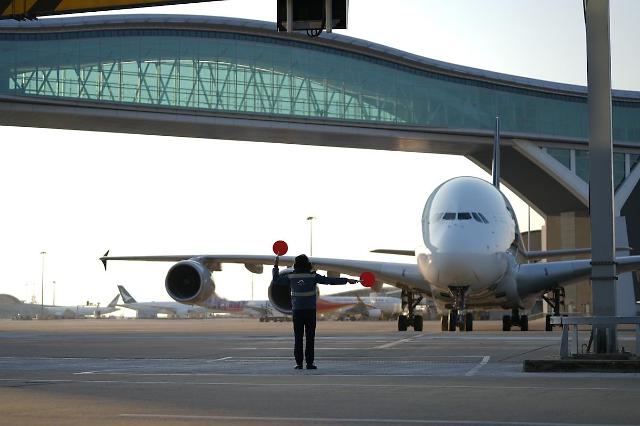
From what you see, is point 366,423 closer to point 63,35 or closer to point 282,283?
point 282,283

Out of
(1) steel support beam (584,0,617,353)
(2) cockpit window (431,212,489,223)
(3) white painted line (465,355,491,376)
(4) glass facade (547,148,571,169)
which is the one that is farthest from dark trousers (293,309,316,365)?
(4) glass facade (547,148,571,169)

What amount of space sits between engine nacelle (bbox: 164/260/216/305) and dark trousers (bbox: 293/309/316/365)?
19.6m

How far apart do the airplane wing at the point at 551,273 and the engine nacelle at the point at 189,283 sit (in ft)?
30.5

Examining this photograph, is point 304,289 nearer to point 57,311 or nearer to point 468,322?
point 468,322

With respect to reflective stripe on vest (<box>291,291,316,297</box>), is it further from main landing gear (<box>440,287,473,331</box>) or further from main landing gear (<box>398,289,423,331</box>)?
main landing gear (<box>398,289,423,331</box>)

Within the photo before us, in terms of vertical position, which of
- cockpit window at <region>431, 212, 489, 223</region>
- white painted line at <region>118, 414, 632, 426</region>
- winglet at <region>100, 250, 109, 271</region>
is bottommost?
white painted line at <region>118, 414, 632, 426</region>

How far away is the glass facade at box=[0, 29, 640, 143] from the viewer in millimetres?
54688

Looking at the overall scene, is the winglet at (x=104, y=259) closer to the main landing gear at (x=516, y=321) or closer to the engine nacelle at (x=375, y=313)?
the main landing gear at (x=516, y=321)

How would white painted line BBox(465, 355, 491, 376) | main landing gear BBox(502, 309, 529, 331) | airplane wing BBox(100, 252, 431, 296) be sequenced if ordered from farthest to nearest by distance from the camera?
main landing gear BBox(502, 309, 529, 331) < airplane wing BBox(100, 252, 431, 296) < white painted line BBox(465, 355, 491, 376)

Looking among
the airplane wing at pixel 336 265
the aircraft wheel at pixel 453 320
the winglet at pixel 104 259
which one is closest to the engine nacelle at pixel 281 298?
the airplane wing at pixel 336 265

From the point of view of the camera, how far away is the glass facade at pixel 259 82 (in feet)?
179

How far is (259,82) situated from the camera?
193 ft

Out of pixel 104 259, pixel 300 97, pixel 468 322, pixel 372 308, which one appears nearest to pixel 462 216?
pixel 468 322

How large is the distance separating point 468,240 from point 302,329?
Answer: 1576 centimetres
